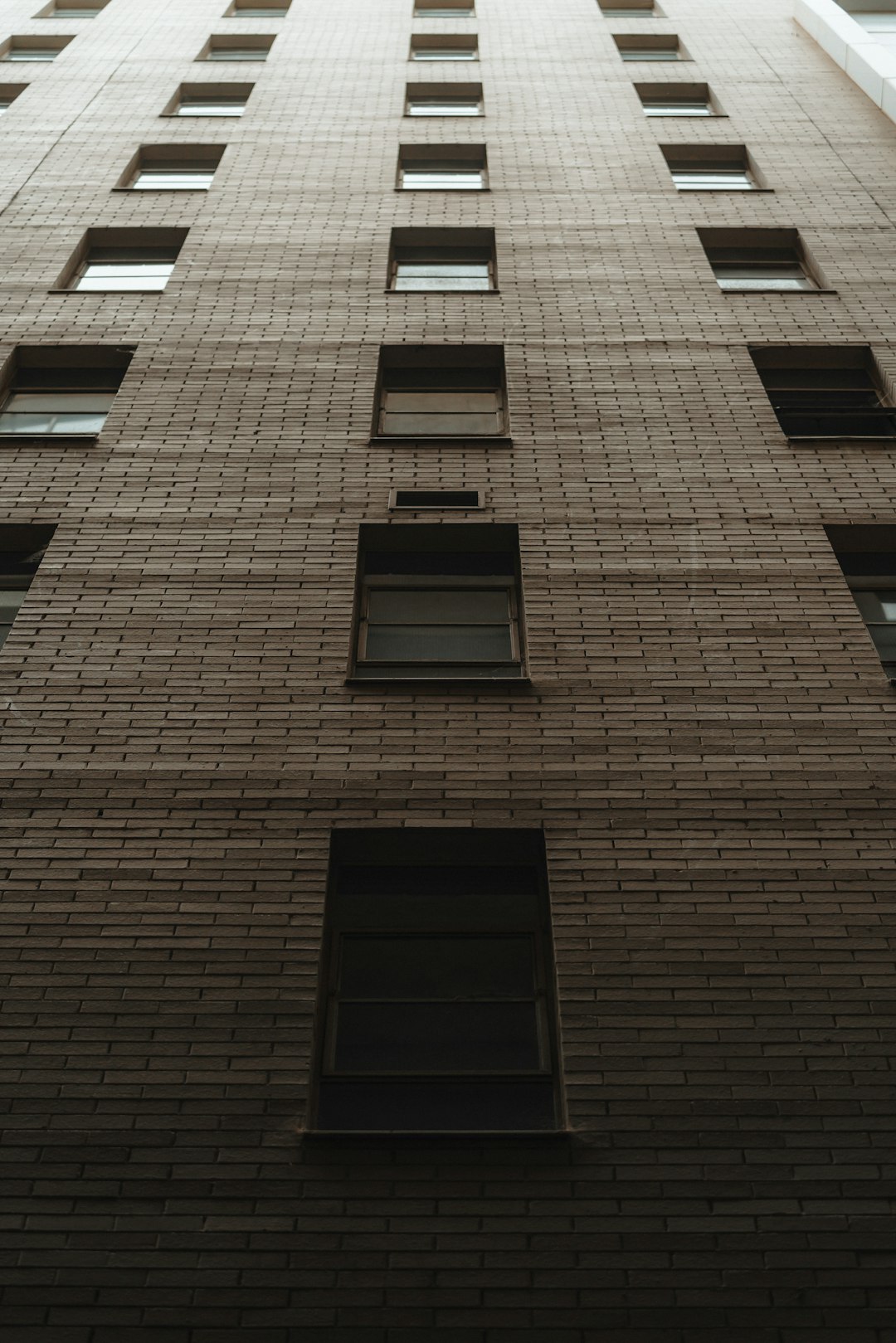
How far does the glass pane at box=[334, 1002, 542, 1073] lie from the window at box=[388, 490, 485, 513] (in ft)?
16.2

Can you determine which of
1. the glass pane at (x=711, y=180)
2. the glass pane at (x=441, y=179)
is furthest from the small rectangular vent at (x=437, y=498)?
the glass pane at (x=711, y=180)

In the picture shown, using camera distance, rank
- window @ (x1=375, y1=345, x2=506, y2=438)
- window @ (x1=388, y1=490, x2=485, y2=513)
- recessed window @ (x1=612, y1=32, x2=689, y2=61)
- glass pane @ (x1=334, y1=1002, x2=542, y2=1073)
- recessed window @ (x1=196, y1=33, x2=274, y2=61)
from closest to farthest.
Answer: glass pane @ (x1=334, y1=1002, x2=542, y2=1073) → window @ (x1=388, y1=490, x2=485, y2=513) → window @ (x1=375, y1=345, x2=506, y2=438) → recessed window @ (x1=612, y1=32, x2=689, y2=61) → recessed window @ (x1=196, y1=33, x2=274, y2=61)

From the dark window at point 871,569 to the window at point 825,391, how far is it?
5.07 ft

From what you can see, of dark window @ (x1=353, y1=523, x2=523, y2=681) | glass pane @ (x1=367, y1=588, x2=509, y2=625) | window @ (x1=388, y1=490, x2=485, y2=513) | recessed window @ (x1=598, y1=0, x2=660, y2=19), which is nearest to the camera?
dark window @ (x1=353, y1=523, x2=523, y2=681)

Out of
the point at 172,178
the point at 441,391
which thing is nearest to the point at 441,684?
the point at 441,391

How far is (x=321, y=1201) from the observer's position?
5.91m

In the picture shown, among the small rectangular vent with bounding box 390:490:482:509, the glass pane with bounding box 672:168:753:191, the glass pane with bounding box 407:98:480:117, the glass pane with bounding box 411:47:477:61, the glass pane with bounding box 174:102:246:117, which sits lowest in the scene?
the small rectangular vent with bounding box 390:490:482:509

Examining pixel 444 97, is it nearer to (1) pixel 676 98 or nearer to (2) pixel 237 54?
(1) pixel 676 98

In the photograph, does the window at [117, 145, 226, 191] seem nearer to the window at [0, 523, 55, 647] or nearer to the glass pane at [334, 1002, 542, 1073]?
the window at [0, 523, 55, 647]

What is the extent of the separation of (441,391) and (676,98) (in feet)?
32.9

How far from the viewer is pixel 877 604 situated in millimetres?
9820

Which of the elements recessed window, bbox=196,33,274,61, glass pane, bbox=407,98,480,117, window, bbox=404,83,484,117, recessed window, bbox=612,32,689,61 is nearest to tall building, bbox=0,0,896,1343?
glass pane, bbox=407,98,480,117

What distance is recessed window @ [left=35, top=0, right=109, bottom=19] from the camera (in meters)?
22.8

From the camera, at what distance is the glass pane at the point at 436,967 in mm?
7148
